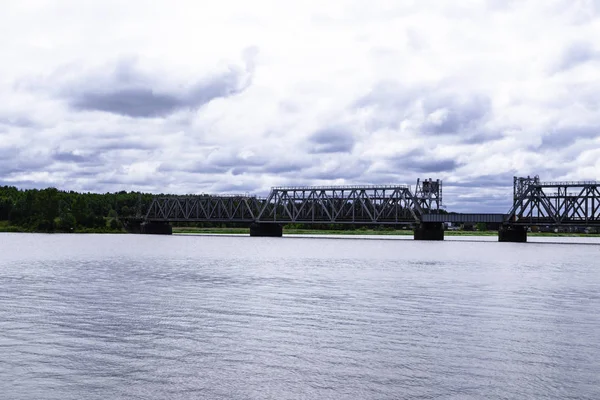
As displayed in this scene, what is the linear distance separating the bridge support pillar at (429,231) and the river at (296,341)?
457 feet

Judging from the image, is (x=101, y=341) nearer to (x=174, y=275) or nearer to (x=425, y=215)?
(x=174, y=275)

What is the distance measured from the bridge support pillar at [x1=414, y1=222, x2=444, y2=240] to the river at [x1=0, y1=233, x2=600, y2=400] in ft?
457

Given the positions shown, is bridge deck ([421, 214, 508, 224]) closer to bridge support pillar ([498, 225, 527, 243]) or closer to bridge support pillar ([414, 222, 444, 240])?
bridge support pillar ([414, 222, 444, 240])

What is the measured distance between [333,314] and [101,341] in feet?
40.4

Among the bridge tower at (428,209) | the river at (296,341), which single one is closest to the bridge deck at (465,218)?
the bridge tower at (428,209)

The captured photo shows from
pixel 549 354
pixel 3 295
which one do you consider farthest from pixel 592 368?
pixel 3 295

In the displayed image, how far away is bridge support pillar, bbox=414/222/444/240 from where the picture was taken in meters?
190

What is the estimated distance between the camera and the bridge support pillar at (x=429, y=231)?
189875mm

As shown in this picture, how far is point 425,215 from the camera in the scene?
188375 millimetres

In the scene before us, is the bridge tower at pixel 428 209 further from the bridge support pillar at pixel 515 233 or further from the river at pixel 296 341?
the river at pixel 296 341

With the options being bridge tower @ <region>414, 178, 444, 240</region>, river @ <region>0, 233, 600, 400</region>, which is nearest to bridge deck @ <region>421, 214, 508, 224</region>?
bridge tower @ <region>414, 178, 444, 240</region>

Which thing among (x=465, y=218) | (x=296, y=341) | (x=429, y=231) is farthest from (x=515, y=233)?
(x=296, y=341)

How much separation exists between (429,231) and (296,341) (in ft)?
551

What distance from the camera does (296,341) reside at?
1062 inches
